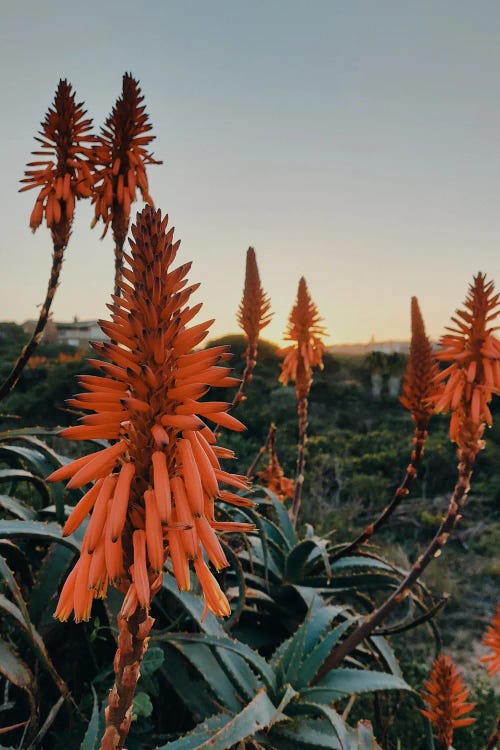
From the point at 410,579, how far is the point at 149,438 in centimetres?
162

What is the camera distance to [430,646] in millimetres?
4598

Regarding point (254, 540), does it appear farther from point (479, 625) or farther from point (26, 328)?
point (26, 328)

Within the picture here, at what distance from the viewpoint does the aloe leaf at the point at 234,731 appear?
56.9 inches

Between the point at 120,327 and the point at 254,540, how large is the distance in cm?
256

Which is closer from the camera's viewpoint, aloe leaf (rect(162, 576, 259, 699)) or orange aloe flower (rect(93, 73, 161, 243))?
aloe leaf (rect(162, 576, 259, 699))

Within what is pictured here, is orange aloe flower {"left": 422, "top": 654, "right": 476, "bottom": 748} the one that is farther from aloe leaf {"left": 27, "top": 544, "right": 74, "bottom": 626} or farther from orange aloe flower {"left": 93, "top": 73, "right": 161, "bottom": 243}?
orange aloe flower {"left": 93, "top": 73, "right": 161, "bottom": 243}

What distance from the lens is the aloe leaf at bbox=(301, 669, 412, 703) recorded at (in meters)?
2.14

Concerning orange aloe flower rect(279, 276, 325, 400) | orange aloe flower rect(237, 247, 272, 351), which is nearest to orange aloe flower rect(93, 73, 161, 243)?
orange aloe flower rect(237, 247, 272, 351)

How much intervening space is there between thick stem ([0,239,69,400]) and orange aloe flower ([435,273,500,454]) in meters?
1.72

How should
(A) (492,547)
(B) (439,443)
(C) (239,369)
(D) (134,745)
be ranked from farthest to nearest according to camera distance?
(C) (239,369), (B) (439,443), (A) (492,547), (D) (134,745)

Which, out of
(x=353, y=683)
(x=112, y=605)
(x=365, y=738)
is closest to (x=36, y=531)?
(x=112, y=605)

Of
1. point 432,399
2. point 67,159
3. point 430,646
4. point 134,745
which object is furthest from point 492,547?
point 67,159

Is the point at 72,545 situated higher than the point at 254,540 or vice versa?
the point at 72,545

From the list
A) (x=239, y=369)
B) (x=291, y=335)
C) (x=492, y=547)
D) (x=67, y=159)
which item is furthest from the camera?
(x=239, y=369)
